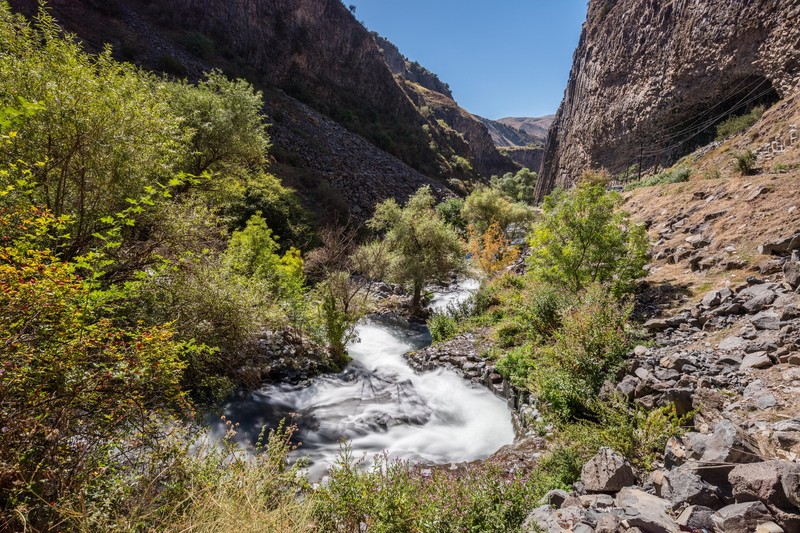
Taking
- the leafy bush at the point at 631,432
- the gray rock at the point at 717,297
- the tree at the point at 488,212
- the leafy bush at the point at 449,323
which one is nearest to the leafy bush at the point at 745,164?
the gray rock at the point at 717,297

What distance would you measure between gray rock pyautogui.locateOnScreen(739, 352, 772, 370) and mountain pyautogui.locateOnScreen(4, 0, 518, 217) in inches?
1096

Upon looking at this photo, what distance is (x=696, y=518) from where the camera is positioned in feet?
8.96

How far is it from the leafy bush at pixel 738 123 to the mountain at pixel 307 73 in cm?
2824

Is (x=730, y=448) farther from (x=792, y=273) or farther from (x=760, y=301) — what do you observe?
(x=792, y=273)

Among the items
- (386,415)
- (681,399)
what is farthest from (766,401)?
(386,415)

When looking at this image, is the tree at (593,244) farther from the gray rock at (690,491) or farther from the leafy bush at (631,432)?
the gray rock at (690,491)

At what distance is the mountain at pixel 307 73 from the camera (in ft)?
107

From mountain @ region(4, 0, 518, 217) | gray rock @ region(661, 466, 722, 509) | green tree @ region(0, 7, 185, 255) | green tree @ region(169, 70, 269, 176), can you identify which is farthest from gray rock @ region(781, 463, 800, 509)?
mountain @ region(4, 0, 518, 217)

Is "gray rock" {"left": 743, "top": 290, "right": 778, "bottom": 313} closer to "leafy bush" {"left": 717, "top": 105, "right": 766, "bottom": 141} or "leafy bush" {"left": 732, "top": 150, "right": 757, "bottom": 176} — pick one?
"leafy bush" {"left": 732, "top": 150, "right": 757, "bottom": 176}

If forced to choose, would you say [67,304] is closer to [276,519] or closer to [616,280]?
[276,519]

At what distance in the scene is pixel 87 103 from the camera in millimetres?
5633

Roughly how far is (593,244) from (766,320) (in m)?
3.86

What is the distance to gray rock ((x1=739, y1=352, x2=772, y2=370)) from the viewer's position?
492 cm

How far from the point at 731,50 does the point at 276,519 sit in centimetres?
4258
